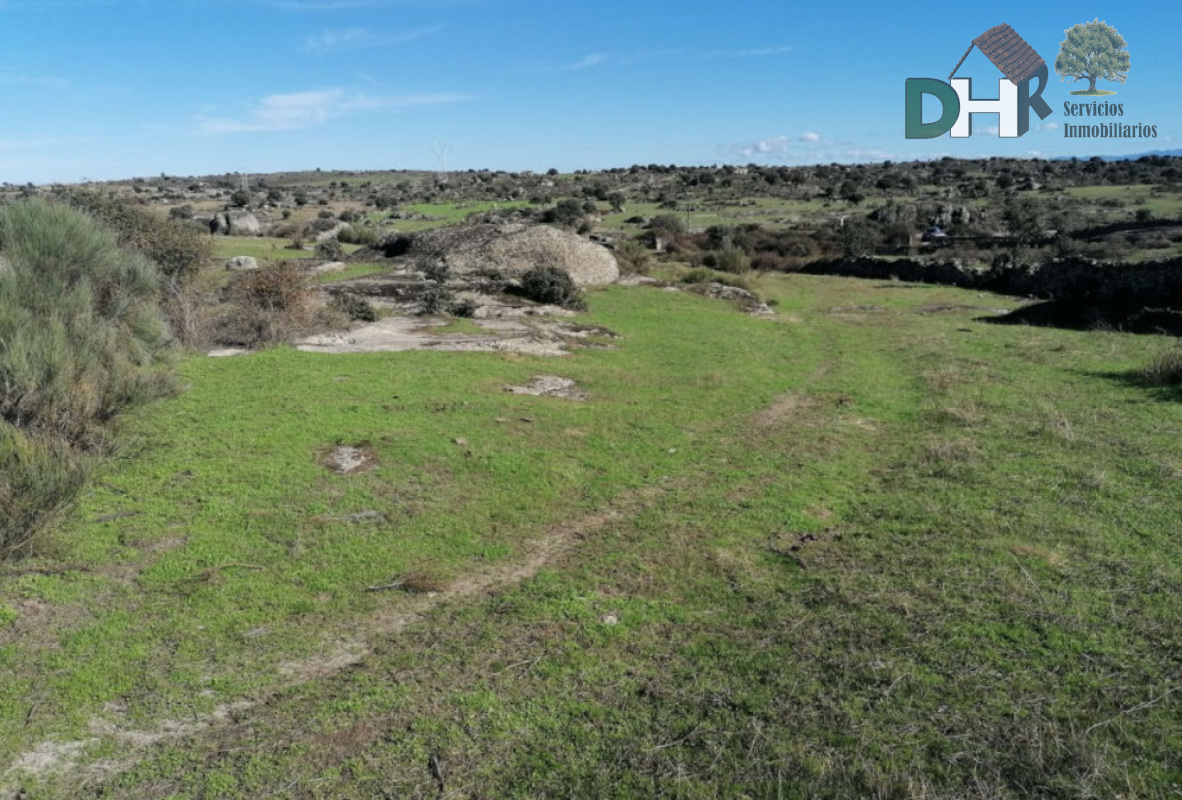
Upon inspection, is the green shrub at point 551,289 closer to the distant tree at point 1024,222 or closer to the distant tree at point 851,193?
the distant tree at point 1024,222

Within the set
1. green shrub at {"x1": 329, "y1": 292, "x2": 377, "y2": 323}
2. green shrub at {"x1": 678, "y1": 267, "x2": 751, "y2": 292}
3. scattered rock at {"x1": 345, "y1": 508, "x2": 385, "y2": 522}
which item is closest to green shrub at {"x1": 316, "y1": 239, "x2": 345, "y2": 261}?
green shrub at {"x1": 329, "y1": 292, "x2": 377, "y2": 323}

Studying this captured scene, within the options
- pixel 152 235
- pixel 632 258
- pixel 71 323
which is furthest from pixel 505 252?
pixel 71 323

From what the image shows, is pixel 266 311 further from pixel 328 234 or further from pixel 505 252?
pixel 328 234

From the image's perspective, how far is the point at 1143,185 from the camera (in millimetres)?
61406

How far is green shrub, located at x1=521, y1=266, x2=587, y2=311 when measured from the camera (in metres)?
22.9

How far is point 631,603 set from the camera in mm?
6812

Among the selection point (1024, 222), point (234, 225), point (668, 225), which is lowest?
point (1024, 222)

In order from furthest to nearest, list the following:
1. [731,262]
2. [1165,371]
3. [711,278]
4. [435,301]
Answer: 1. [731,262]
2. [711,278]
3. [435,301]
4. [1165,371]

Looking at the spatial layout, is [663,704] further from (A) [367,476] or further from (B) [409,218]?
(B) [409,218]

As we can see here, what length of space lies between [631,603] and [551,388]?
781 cm

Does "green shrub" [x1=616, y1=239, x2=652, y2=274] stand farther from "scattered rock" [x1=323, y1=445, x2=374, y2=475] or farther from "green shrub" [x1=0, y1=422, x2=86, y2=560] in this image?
"green shrub" [x1=0, y1=422, x2=86, y2=560]

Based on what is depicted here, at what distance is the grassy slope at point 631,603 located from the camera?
475 cm

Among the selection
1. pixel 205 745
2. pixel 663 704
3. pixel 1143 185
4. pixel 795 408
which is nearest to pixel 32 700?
pixel 205 745

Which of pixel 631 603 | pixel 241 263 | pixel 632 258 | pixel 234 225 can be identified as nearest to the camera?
pixel 631 603
